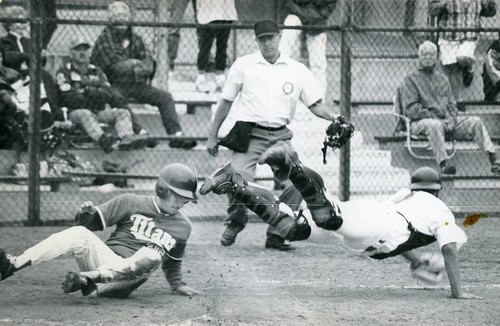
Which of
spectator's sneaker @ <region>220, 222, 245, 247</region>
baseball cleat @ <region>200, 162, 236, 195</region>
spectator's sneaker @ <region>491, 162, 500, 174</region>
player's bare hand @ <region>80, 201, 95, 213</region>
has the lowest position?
spectator's sneaker @ <region>220, 222, 245, 247</region>

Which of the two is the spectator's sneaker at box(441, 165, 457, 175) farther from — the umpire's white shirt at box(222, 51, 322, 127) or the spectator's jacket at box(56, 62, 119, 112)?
the spectator's jacket at box(56, 62, 119, 112)

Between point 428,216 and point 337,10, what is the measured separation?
224 inches

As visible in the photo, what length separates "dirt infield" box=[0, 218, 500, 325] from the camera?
6641 mm

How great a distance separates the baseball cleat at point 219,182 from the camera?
24.5ft

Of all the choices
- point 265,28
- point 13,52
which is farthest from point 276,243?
point 13,52

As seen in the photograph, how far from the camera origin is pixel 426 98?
11953mm

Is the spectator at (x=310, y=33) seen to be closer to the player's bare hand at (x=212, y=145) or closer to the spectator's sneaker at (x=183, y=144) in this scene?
the spectator's sneaker at (x=183, y=144)

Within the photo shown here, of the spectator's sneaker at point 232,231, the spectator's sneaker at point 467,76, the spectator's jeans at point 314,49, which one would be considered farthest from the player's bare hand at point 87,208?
the spectator's sneaker at point 467,76

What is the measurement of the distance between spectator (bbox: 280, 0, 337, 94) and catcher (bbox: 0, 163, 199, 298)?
16.7 feet

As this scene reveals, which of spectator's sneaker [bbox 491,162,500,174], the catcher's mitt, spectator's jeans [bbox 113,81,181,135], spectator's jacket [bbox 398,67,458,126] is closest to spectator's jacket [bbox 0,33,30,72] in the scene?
spectator's jeans [bbox 113,81,181,135]

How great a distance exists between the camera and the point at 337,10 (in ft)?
41.8

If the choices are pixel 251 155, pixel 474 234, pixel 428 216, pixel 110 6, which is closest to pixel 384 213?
pixel 428 216

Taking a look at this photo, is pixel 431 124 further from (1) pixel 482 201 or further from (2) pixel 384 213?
(2) pixel 384 213

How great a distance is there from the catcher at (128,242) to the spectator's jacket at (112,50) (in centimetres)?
483
